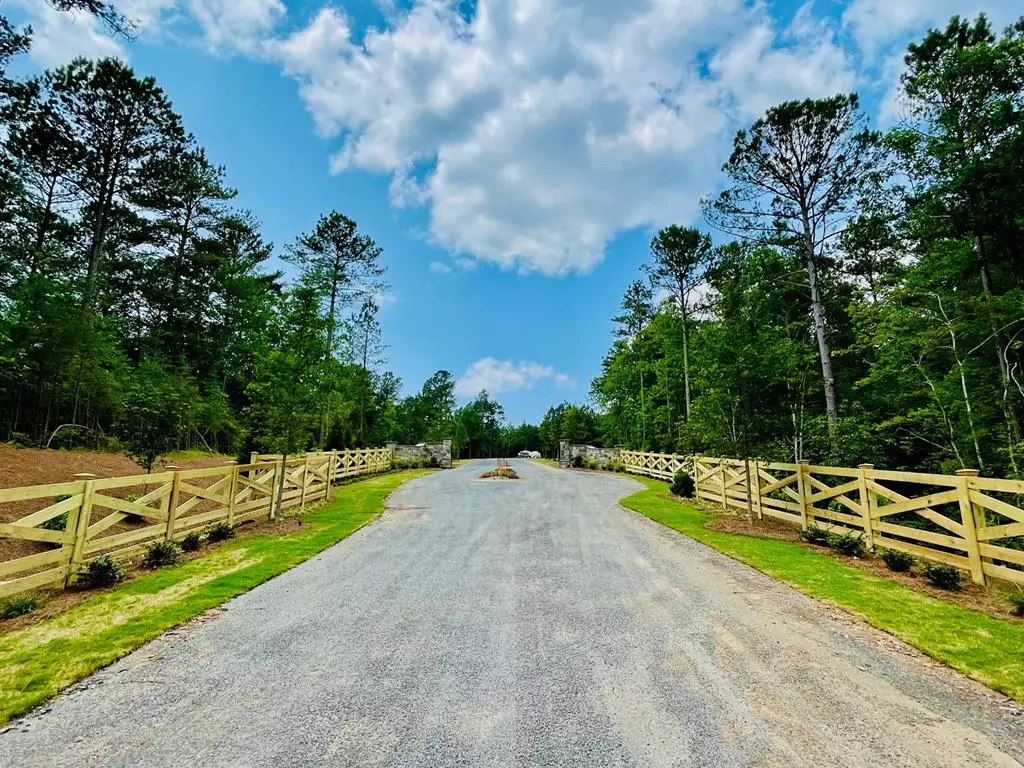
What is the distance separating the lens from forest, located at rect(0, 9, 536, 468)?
10219mm

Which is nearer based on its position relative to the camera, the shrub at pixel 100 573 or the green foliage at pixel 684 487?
the shrub at pixel 100 573

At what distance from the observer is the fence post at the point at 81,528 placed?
16.5 ft

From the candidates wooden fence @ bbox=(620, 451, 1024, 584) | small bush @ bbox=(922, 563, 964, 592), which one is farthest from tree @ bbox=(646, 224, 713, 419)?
small bush @ bbox=(922, 563, 964, 592)

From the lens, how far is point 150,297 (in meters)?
23.0

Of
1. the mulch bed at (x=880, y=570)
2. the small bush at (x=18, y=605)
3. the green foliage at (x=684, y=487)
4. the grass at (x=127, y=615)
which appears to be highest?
the green foliage at (x=684, y=487)

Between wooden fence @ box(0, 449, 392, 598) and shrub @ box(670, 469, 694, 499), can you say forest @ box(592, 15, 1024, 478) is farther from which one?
wooden fence @ box(0, 449, 392, 598)

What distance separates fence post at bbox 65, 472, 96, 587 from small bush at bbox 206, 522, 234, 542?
7.57 feet

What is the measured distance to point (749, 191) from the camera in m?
13.2

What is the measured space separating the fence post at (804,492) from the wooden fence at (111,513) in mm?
10401

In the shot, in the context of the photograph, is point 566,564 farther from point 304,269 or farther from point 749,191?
point 304,269

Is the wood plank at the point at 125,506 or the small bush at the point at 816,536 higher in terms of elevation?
the wood plank at the point at 125,506

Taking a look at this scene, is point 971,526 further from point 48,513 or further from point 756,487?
point 48,513

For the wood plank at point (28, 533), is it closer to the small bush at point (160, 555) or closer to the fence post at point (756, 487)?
the small bush at point (160, 555)

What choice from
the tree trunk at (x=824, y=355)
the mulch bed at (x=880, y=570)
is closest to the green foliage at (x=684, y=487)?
the mulch bed at (x=880, y=570)
